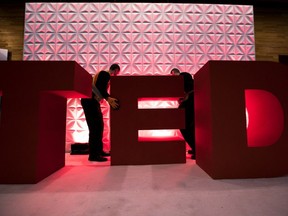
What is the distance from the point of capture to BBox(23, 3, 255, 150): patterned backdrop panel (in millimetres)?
3918

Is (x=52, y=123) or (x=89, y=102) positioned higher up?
(x=89, y=102)

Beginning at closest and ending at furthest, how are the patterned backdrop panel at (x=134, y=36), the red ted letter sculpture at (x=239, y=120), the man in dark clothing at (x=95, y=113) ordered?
the red ted letter sculpture at (x=239, y=120) → the man in dark clothing at (x=95, y=113) → the patterned backdrop panel at (x=134, y=36)

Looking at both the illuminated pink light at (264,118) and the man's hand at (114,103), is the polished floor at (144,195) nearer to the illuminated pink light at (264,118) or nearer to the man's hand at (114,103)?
the illuminated pink light at (264,118)

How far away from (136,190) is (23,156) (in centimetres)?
113

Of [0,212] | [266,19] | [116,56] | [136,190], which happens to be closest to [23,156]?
[0,212]

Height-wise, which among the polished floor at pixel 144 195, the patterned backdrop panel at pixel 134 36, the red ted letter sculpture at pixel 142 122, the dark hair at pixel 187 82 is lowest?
the polished floor at pixel 144 195

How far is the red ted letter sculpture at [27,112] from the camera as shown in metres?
1.76

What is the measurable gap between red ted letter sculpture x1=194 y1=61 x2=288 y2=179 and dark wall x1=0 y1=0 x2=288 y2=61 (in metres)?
3.01

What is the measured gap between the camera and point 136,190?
1.57 metres

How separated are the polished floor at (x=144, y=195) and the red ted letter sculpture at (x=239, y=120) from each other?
0.12m

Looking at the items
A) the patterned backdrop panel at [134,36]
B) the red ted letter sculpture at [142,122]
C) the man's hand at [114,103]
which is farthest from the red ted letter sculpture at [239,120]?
the patterned backdrop panel at [134,36]

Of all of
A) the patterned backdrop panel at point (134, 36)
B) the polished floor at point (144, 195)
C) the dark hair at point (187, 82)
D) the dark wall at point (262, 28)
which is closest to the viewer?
the polished floor at point (144, 195)

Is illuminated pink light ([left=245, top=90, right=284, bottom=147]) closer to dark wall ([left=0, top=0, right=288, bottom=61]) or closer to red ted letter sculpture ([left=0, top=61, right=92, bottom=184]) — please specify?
red ted letter sculpture ([left=0, top=61, right=92, bottom=184])

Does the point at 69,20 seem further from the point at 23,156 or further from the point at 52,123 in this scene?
the point at 23,156
